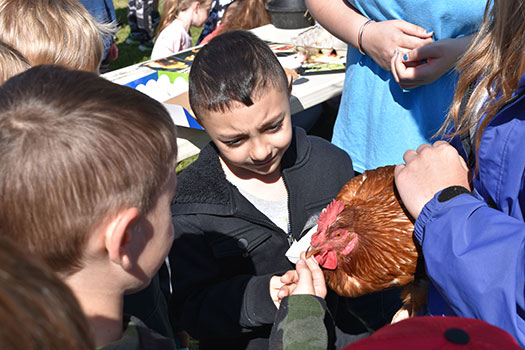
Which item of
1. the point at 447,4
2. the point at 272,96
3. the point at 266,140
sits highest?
the point at 447,4

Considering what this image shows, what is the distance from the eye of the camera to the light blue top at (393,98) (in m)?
2.17

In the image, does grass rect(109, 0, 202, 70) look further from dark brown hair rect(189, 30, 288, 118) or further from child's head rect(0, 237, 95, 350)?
child's head rect(0, 237, 95, 350)

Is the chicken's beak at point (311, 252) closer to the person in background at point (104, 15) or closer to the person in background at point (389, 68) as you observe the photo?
the person in background at point (389, 68)

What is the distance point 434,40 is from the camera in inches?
89.9

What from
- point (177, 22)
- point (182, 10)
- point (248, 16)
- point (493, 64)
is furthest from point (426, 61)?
point (182, 10)

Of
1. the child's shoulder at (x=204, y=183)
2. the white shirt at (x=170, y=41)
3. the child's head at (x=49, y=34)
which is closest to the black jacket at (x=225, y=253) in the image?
the child's shoulder at (x=204, y=183)

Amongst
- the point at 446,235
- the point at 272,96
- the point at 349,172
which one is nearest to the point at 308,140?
the point at 349,172

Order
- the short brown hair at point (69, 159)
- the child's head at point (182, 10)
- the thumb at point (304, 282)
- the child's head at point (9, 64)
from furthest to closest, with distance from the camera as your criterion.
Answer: the child's head at point (182, 10), the child's head at point (9, 64), the thumb at point (304, 282), the short brown hair at point (69, 159)

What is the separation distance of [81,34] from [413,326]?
2326 millimetres

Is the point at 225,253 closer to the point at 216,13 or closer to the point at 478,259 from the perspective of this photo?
the point at 478,259

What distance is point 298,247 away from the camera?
1895 mm

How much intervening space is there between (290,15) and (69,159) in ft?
16.3

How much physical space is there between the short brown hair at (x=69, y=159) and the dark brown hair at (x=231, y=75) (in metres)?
0.64

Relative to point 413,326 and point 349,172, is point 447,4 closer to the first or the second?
point 349,172
